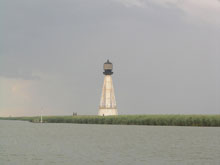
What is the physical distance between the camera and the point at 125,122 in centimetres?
9106

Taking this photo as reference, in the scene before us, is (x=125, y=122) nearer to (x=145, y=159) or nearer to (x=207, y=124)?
(x=207, y=124)

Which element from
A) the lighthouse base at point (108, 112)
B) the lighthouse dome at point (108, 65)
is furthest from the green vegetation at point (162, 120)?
the lighthouse dome at point (108, 65)

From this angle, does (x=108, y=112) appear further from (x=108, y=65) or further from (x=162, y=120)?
(x=162, y=120)

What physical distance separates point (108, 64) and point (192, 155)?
78086 millimetres

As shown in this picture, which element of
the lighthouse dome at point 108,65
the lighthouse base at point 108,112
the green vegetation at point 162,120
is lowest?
the green vegetation at point 162,120

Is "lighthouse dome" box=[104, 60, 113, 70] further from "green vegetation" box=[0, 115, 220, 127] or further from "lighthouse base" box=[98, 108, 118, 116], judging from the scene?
"green vegetation" box=[0, 115, 220, 127]

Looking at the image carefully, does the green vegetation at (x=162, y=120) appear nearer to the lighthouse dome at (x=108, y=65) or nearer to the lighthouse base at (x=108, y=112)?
the lighthouse base at (x=108, y=112)

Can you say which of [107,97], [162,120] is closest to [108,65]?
[107,97]

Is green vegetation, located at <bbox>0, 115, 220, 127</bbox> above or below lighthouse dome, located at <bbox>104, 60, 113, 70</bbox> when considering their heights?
below

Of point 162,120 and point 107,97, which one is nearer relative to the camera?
point 162,120

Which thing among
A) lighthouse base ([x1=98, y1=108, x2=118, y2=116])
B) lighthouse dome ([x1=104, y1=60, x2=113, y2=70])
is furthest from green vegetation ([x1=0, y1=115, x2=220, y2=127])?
lighthouse dome ([x1=104, y1=60, x2=113, y2=70])

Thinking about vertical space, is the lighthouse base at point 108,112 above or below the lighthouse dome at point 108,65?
below

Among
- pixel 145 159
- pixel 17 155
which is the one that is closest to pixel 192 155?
pixel 145 159

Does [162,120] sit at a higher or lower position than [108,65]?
lower
